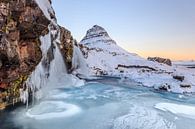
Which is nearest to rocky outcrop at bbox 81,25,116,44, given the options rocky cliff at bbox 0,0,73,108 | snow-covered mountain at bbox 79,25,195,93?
snow-covered mountain at bbox 79,25,195,93

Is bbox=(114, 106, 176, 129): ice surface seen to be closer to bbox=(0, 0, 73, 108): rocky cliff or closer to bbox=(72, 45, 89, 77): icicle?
bbox=(0, 0, 73, 108): rocky cliff

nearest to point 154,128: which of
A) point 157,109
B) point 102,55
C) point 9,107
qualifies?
point 157,109

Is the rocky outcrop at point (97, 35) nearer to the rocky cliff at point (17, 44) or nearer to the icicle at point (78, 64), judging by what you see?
the icicle at point (78, 64)

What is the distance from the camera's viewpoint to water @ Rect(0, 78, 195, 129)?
14.5m

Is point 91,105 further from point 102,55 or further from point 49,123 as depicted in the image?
point 102,55

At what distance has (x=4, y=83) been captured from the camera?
17250 millimetres

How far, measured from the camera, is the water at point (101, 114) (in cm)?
1451

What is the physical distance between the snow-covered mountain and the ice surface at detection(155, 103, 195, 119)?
875 centimetres

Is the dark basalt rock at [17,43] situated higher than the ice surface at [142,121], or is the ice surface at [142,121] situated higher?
the dark basalt rock at [17,43]

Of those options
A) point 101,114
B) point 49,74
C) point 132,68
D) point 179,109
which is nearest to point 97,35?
point 132,68

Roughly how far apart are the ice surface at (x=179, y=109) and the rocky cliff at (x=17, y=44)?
402 inches

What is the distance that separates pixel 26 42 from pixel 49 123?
23.2ft

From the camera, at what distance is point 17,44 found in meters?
17.6

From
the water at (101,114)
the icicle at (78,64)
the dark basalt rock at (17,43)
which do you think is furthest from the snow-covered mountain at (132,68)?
the dark basalt rock at (17,43)
